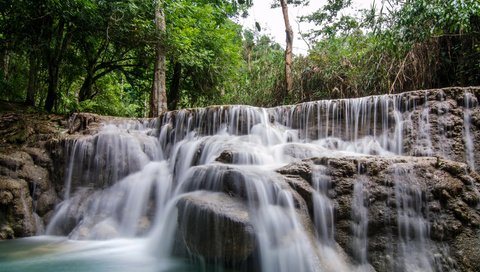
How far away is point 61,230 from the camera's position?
5.41 meters

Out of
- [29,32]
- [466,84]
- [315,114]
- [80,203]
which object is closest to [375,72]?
[466,84]

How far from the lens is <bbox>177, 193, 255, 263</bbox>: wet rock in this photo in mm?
3148

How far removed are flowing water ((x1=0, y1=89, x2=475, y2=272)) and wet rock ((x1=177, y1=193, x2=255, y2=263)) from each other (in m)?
0.09

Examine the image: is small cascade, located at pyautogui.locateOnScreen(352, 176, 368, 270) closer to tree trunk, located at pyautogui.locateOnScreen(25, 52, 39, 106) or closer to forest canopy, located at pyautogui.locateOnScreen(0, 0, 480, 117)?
forest canopy, located at pyautogui.locateOnScreen(0, 0, 480, 117)

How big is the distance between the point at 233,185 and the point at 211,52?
8223 mm

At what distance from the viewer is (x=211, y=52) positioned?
36.4 feet

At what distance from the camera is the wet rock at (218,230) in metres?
3.15

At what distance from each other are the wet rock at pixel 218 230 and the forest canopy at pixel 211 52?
5510 mm

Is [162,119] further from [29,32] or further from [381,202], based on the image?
[381,202]

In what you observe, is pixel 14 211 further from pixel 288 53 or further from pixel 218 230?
pixel 288 53

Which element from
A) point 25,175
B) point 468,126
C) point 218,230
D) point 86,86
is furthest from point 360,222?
point 86,86

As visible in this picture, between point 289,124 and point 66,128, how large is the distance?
5.16 meters

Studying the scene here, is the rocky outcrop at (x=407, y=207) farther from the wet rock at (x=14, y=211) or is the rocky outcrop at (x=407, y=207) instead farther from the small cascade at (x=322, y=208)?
the wet rock at (x=14, y=211)

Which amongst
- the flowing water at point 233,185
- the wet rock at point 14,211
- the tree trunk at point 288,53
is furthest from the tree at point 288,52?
the wet rock at point 14,211
